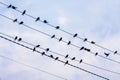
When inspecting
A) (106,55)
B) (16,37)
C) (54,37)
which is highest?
(106,55)

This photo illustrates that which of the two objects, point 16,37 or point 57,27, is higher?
point 57,27

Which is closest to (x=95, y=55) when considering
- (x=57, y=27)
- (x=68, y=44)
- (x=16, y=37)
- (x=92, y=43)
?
(x=92, y=43)

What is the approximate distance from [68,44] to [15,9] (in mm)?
7255

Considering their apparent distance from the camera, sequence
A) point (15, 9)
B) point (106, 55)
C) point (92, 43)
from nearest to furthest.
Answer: point (15, 9) < point (92, 43) < point (106, 55)

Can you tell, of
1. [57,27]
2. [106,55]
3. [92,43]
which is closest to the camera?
[57,27]

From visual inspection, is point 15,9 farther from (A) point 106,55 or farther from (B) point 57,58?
(A) point 106,55

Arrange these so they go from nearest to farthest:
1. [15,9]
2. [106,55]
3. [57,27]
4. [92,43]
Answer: [15,9] → [57,27] → [92,43] → [106,55]

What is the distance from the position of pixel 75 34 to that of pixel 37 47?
4704mm

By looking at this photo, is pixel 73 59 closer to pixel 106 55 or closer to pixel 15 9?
pixel 106 55

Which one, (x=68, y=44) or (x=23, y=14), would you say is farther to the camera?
(x=68, y=44)

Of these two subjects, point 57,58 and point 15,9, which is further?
point 57,58

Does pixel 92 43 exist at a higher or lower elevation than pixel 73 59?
higher

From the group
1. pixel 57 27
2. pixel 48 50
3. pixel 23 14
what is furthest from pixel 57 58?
pixel 23 14

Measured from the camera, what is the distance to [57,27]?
108ft
